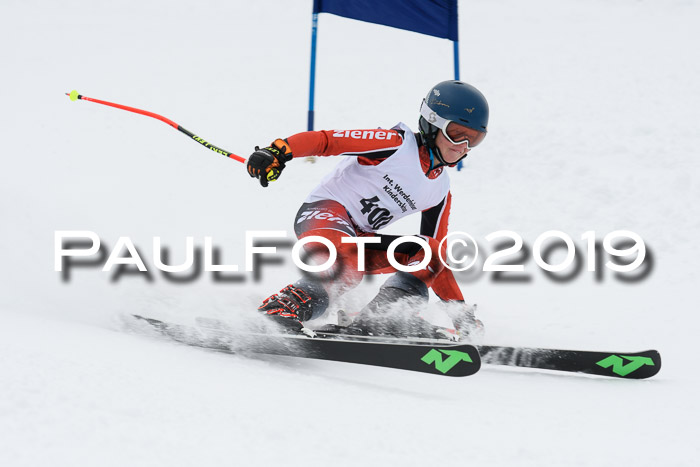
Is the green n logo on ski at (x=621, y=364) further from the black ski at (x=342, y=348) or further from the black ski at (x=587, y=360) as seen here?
the black ski at (x=342, y=348)

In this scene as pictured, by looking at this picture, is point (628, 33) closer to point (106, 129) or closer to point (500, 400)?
point (106, 129)

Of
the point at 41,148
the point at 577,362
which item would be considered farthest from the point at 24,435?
the point at 41,148

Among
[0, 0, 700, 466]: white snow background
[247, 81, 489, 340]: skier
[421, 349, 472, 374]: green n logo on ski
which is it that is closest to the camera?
[0, 0, 700, 466]: white snow background

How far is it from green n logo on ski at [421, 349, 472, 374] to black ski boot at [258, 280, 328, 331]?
24.5 inches

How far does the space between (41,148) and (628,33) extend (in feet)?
31.4

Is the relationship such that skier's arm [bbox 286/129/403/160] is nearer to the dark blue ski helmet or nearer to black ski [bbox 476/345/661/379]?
the dark blue ski helmet

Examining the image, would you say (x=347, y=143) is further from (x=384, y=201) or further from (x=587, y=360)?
(x=587, y=360)

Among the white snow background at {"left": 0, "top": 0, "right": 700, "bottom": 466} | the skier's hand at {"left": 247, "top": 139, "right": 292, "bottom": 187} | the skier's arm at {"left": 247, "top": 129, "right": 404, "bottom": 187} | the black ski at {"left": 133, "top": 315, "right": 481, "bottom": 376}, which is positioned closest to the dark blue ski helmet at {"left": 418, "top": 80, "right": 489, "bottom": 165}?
the skier's arm at {"left": 247, "top": 129, "right": 404, "bottom": 187}

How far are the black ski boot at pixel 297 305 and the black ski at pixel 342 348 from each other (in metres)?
0.12

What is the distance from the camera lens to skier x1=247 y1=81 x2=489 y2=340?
3271 millimetres

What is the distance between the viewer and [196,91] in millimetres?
9977

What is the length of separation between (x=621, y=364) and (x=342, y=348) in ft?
4.44

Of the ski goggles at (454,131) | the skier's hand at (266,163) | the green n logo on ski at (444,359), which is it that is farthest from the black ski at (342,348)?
the ski goggles at (454,131)

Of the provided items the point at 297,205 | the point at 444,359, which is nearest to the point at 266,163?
the point at 444,359
